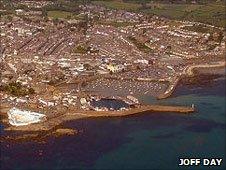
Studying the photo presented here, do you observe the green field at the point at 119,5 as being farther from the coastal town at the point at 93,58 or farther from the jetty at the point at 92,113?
the jetty at the point at 92,113

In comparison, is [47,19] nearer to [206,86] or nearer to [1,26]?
[1,26]

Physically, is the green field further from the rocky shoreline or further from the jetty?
the jetty

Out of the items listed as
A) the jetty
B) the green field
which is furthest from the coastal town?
the green field

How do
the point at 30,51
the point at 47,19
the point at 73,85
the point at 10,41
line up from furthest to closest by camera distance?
1. the point at 47,19
2. the point at 10,41
3. the point at 30,51
4. the point at 73,85

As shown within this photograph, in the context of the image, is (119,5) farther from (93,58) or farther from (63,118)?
(63,118)

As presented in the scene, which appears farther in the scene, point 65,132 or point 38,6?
point 38,6

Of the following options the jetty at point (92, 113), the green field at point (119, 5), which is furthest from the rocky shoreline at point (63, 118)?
the green field at point (119, 5)

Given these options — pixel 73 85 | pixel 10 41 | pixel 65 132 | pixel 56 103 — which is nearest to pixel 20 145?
pixel 65 132

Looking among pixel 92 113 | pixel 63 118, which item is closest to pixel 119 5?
pixel 92 113
